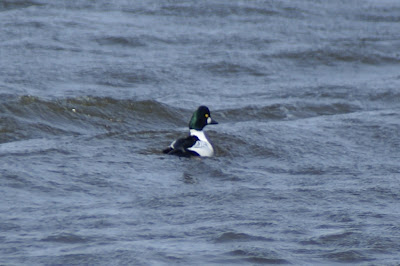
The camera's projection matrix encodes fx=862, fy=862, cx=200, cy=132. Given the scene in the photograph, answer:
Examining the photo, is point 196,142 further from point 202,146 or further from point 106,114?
point 106,114

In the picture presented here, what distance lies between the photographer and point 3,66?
15.2 metres

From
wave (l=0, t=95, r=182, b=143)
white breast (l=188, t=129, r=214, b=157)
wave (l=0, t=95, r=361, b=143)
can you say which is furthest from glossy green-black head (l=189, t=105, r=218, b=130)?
wave (l=0, t=95, r=182, b=143)

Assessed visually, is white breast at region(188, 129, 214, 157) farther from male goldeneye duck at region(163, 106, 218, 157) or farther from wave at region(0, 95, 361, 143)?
wave at region(0, 95, 361, 143)

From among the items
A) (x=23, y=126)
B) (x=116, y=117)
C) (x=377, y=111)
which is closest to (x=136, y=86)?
(x=116, y=117)

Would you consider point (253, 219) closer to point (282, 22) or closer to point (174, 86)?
point (174, 86)

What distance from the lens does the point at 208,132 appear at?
12.8 metres

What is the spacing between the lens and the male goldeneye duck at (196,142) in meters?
11.2

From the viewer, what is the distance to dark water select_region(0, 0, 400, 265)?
7641 mm

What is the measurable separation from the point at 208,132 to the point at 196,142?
145cm

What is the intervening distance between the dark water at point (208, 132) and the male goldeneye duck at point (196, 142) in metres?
0.16

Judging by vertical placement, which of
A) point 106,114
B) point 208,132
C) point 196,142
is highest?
point 106,114

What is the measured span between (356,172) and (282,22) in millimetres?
10895

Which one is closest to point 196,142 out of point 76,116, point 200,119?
point 200,119

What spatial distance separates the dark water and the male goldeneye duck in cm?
16
